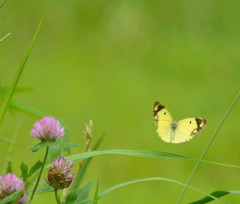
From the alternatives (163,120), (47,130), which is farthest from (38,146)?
(163,120)

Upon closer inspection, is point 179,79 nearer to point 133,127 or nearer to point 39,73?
point 133,127

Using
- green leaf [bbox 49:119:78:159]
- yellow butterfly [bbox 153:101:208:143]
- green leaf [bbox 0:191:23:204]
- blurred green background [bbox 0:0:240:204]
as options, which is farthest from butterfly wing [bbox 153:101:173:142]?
blurred green background [bbox 0:0:240:204]

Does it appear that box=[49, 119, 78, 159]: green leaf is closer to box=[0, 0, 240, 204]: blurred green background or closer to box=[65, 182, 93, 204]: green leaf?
box=[65, 182, 93, 204]: green leaf

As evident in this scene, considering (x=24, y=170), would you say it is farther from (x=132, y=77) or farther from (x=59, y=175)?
(x=132, y=77)

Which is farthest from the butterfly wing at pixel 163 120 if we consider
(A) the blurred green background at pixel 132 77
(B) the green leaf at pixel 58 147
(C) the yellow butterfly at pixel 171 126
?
(A) the blurred green background at pixel 132 77

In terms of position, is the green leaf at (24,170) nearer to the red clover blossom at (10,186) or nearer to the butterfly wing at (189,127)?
the red clover blossom at (10,186)

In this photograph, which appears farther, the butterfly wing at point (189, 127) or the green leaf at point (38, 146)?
the butterfly wing at point (189, 127)

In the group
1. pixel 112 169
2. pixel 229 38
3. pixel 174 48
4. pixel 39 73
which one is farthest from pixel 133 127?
pixel 229 38

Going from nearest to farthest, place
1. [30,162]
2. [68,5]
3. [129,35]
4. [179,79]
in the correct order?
[30,162]
[179,79]
[129,35]
[68,5]
